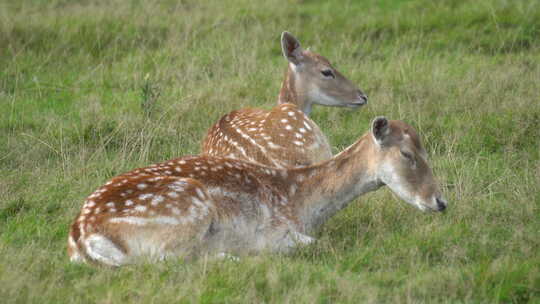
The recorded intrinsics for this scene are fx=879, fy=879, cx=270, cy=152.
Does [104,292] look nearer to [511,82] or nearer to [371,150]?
[371,150]

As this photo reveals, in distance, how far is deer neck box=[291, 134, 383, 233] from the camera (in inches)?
225

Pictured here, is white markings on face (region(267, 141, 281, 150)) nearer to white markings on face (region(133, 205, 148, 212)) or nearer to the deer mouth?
the deer mouth

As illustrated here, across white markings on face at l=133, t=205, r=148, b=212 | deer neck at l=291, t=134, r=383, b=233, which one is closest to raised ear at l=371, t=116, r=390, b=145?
deer neck at l=291, t=134, r=383, b=233

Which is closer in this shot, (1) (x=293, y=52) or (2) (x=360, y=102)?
(2) (x=360, y=102)

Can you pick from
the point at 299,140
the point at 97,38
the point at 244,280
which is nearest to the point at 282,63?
the point at 97,38

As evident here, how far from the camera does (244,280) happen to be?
467 centimetres

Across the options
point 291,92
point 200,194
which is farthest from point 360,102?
point 200,194

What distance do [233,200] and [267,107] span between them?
347 cm

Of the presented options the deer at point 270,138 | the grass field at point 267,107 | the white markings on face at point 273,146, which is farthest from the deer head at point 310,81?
the white markings on face at point 273,146

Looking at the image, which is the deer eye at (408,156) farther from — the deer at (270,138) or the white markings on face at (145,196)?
the white markings on face at (145,196)

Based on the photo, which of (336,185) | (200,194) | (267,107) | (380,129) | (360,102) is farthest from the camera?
(267,107)

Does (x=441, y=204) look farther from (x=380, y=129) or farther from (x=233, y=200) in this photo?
(x=233, y=200)

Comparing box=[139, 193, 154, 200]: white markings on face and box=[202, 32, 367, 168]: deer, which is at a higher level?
box=[139, 193, 154, 200]: white markings on face

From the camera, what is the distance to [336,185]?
5.75 m
